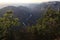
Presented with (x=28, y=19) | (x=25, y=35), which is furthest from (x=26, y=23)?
(x=25, y=35)

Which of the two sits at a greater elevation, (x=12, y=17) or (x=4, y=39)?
(x=12, y=17)

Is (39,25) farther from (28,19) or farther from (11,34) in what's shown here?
(11,34)

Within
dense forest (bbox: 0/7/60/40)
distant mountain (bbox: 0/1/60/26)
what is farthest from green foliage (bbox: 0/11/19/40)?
distant mountain (bbox: 0/1/60/26)

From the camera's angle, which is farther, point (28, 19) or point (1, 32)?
point (28, 19)

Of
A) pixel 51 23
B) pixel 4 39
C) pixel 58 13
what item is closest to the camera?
pixel 4 39

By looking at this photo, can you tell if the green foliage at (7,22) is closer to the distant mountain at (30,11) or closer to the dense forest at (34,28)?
the dense forest at (34,28)

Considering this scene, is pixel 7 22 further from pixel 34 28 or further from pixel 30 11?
pixel 30 11

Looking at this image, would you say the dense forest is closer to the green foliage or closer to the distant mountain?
the green foliage
